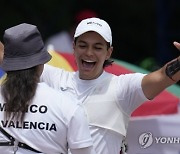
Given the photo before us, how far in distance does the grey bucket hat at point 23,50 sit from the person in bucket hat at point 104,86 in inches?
18.0

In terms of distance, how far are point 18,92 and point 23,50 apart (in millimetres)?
207

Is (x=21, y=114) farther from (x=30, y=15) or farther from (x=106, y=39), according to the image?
(x=30, y=15)

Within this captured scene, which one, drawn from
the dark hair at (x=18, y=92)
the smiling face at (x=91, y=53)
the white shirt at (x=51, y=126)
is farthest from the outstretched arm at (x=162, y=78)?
the dark hair at (x=18, y=92)

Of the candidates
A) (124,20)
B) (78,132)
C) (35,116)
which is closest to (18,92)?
(35,116)

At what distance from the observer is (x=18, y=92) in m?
2.89

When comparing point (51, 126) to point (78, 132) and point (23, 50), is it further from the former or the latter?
point (23, 50)

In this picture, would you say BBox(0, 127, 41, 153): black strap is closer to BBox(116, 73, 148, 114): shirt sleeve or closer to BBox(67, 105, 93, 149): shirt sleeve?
BBox(67, 105, 93, 149): shirt sleeve

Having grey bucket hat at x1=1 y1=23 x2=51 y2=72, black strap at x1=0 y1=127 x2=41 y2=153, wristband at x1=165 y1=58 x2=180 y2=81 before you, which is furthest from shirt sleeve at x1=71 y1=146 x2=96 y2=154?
wristband at x1=165 y1=58 x2=180 y2=81

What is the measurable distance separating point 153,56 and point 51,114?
5945mm

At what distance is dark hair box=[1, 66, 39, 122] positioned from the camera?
2885 millimetres

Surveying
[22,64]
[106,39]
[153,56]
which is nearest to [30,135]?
[22,64]

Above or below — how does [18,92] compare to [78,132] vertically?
above

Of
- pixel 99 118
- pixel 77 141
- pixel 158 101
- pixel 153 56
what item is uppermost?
pixel 153 56

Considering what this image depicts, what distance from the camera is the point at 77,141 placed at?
2.87 m
